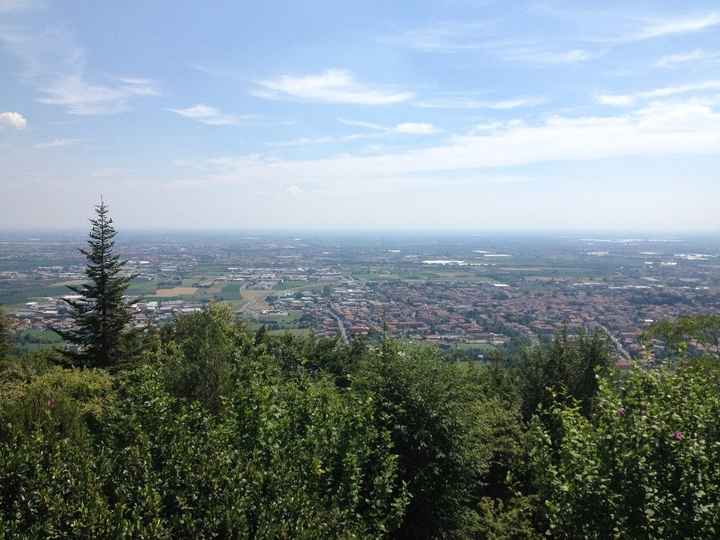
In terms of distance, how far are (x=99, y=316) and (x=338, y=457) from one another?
16.7m

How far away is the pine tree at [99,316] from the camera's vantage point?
800 inches

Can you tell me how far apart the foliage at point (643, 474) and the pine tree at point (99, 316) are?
62.1 feet

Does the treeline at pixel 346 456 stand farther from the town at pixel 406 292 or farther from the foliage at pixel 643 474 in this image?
the town at pixel 406 292

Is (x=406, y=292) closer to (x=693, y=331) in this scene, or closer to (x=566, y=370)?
(x=566, y=370)

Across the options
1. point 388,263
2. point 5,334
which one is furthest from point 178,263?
point 5,334

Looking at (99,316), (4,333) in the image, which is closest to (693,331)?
(99,316)

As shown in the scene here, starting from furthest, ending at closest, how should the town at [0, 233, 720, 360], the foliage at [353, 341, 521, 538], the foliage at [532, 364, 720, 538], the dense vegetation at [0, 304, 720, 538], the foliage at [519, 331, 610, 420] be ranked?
1. the town at [0, 233, 720, 360]
2. the foliage at [519, 331, 610, 420]
3. the foliage at [353, 341, 521, 538]
4. the dense vegetation at [0, 304, 720, 538]
5. the foliage at [532, 364, 720, 538]

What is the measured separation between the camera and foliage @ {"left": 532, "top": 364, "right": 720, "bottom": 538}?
538 centimetres

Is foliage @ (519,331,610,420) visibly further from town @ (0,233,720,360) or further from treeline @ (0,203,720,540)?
treeline @ (0,203,720,540)

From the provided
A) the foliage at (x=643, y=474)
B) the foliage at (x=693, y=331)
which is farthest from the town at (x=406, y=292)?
the foliage at (x=643, y=474)

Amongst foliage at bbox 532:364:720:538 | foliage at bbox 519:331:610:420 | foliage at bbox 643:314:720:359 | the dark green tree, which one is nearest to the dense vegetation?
foliage at bbox 532:364:720:538

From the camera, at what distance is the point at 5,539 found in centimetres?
504

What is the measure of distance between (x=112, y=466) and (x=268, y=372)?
5681 mm

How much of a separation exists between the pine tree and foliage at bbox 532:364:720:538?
18923 millimetres
